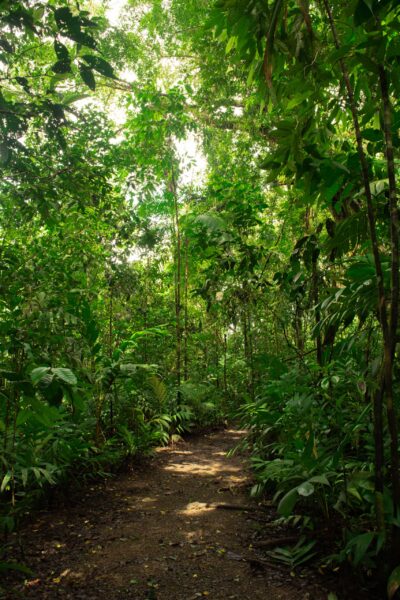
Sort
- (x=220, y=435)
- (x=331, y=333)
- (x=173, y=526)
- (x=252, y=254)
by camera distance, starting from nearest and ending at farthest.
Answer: (x=173, y=526) → (x=331, y=333) → (x=252, y=254) → (x=220, y=435)

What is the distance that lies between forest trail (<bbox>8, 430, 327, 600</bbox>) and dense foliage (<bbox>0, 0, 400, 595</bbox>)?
12.6 inches

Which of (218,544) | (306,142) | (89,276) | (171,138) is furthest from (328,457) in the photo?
(171,138)

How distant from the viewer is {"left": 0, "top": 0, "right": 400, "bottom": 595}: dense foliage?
1726 millimetres

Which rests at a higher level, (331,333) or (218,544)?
(331,333)

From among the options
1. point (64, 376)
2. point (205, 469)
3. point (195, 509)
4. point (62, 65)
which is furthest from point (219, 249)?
point (64, 376)

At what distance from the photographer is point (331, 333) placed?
11.1ft

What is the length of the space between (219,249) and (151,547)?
10.5 ft

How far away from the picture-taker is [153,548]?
2770 millimetres

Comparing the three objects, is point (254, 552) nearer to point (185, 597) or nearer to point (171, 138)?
point (185, 597)

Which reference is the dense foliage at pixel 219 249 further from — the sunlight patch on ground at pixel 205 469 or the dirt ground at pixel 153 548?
the sunlight patch on ground at pixel 205 469

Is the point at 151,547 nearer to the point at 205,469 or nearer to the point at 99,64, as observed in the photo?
the point at 205,469

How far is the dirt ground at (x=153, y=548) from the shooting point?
2227 mm

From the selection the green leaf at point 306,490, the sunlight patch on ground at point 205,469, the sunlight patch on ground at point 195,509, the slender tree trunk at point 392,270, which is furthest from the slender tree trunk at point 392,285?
the sunlight patch on ground at point 205,469

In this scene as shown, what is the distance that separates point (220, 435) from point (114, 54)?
703cm
